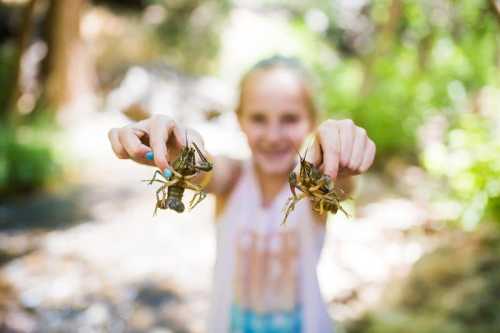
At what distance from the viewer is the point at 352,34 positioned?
1633 centimetres

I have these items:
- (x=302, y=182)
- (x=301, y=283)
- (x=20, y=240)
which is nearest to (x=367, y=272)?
(x=301, y=283)

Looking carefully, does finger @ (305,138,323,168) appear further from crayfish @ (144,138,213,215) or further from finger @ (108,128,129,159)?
finger @ (108,128,129,159)

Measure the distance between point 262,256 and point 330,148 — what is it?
1.14 m

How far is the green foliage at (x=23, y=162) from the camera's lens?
7.46 m

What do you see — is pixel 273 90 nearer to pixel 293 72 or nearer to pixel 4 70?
pixel 293 72

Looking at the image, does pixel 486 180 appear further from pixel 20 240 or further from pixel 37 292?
pixel 20 240

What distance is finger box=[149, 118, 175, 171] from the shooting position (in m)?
1.11

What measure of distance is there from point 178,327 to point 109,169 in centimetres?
524

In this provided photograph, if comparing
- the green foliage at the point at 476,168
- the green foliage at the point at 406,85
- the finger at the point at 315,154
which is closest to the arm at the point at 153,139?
the finger at the point at 315,154

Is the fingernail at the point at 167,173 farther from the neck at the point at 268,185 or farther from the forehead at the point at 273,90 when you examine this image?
the neck at the point at 268,185

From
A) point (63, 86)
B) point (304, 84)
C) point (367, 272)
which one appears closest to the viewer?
point (304, 84)

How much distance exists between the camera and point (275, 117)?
1.93 meters

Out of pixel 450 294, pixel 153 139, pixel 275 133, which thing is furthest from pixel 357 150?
pixel 450 294

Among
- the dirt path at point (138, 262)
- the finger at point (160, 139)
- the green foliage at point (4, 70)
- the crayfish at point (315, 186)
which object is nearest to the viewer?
the crayfish at point (315, 186)
